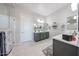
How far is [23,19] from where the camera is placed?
175 centimetres

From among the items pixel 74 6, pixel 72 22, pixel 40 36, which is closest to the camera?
pixel 74 6

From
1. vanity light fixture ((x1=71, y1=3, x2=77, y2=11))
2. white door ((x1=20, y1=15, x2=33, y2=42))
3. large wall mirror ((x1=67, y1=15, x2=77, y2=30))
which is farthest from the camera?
white door ((x1=20, y1=15, x2=33, y2=42))

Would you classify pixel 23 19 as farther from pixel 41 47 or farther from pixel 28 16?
pixel 41 47

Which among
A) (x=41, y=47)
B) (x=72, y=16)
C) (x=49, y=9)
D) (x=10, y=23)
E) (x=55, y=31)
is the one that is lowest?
(x=41, y=47)

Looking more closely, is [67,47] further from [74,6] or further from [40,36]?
[74,6]

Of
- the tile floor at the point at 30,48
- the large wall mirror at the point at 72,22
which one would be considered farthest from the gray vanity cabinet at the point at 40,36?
the large wall mirror at the point at 72,22

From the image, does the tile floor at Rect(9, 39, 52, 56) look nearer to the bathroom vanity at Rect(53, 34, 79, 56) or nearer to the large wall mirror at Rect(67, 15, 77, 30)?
the bathroom vanity at Rect(53, 34, 79, 56)

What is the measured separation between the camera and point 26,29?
1742 millimetres

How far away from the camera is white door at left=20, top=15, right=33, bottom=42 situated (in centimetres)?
174

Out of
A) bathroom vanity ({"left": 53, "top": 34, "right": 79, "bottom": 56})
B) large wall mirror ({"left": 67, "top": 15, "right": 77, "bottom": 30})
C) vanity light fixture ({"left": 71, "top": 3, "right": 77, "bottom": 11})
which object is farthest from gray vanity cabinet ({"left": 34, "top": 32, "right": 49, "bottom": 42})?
vanity light fixture ({"left": 71, "top": 3, "right": 77, "bottom": 11})

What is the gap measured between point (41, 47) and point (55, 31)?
1.42ft

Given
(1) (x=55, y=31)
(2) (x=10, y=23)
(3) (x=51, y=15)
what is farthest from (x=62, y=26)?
(2) (x=10, y=23)

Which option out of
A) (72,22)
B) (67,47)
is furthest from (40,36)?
(72,22)

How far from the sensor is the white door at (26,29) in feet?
5.71
